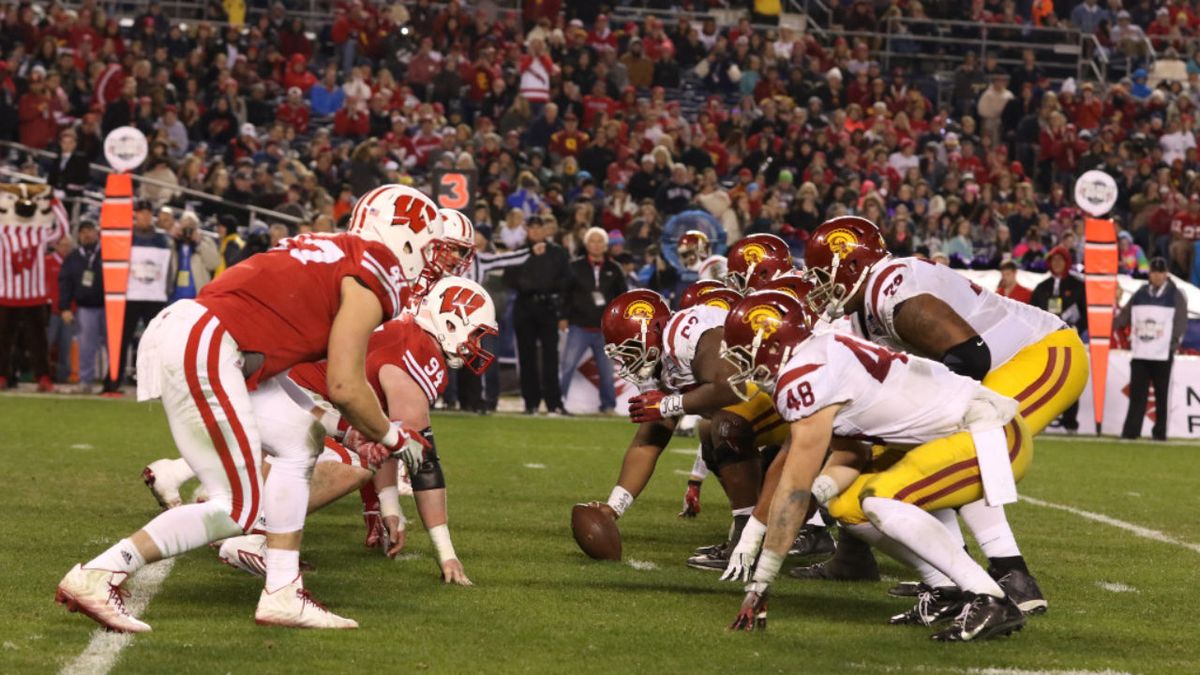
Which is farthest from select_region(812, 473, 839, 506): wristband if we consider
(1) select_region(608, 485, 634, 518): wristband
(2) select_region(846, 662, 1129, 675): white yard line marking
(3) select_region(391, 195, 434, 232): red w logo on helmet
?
(1) select_region(608, 485, 634, 518): wristband

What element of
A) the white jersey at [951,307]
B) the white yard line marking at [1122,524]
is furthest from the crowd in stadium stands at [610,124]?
the white jersey at [951,307]

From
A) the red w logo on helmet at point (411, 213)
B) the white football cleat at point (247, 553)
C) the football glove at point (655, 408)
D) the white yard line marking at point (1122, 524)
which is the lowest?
the white yard line marking at point (1122, 524)

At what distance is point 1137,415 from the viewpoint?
16.7 meters

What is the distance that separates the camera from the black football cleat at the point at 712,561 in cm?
786

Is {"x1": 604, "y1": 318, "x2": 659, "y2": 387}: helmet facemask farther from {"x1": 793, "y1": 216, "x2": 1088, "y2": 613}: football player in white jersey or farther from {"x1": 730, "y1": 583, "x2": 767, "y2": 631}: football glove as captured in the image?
{"x1": 730, "y1": 583, "x2": 767, "y2": 631}: football glove

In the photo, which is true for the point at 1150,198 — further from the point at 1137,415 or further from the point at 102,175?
the point at 102,175

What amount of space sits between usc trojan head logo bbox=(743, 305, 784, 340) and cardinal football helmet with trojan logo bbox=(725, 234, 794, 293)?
258 centimetres

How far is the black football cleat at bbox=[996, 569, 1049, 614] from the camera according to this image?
6676 millimetres

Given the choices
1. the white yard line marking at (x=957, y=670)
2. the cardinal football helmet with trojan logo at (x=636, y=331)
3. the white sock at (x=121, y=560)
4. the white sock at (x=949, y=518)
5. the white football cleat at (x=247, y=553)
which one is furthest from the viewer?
the cardinal football helmet with trojan logo at (x=636, y=331)

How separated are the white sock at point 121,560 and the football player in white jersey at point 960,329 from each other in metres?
2.98

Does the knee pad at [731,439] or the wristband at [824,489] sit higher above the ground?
the wristband at [824,489]

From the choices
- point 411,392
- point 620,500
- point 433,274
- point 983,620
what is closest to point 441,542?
point 411,392

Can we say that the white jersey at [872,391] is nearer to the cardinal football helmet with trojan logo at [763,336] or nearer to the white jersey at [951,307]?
the cardinal football helmet with trojan logo at [763,336]

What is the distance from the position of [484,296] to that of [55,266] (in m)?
Answer: 11.3
